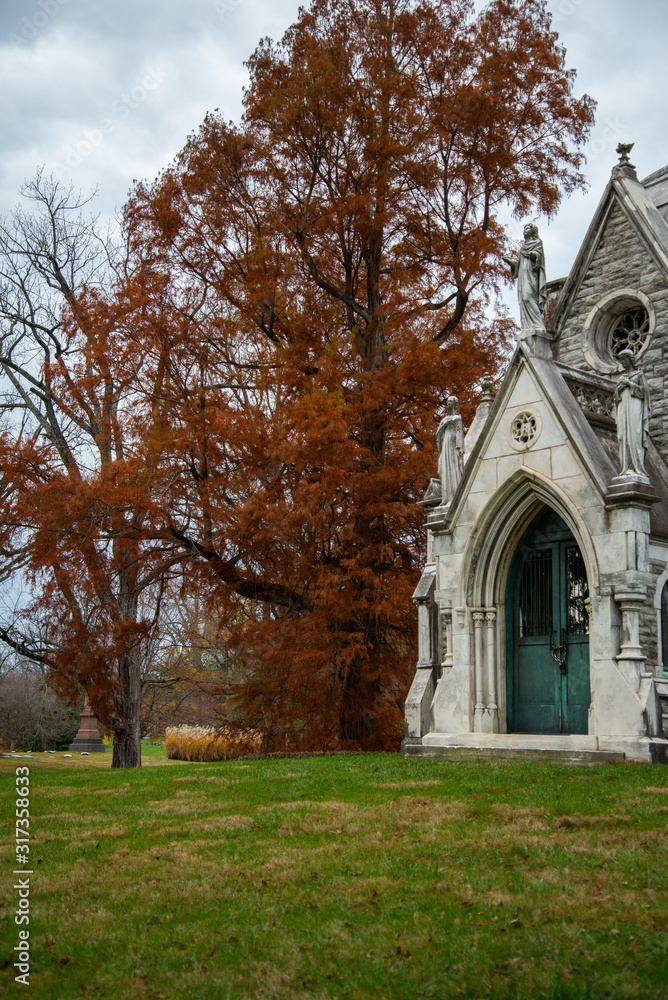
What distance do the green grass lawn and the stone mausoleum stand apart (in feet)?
7.14

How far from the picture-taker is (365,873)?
20.0ft

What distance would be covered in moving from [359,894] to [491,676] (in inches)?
291

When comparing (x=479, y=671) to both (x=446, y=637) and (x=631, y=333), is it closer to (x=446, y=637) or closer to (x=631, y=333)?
(x=446, y=637)

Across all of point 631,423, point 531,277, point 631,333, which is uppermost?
point 531,277

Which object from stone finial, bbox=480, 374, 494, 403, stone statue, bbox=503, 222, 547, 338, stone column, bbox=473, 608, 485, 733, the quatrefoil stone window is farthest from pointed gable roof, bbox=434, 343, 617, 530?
stone column, bbox=473, 608, 485, 733

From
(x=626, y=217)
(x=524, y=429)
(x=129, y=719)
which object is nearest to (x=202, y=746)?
(x=129, y=719)

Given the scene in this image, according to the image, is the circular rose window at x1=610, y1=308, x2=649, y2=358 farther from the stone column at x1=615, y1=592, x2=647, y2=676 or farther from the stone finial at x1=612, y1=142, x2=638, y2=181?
the stone column at x1=615, y1=592, x2=647, y2=676

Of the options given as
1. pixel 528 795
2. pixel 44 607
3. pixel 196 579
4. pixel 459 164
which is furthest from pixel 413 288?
pixel 528 795

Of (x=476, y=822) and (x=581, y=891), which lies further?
(x=476, y=822)

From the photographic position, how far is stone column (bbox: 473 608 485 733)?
12.7m

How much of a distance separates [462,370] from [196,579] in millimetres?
5863

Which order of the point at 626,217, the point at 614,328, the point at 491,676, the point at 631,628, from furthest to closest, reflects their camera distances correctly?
the point at 614,328
the point at 626,217
the point at 491,676
the point at 631,628

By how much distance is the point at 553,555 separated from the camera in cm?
1288

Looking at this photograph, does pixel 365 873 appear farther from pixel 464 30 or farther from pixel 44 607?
pixel 464 30
